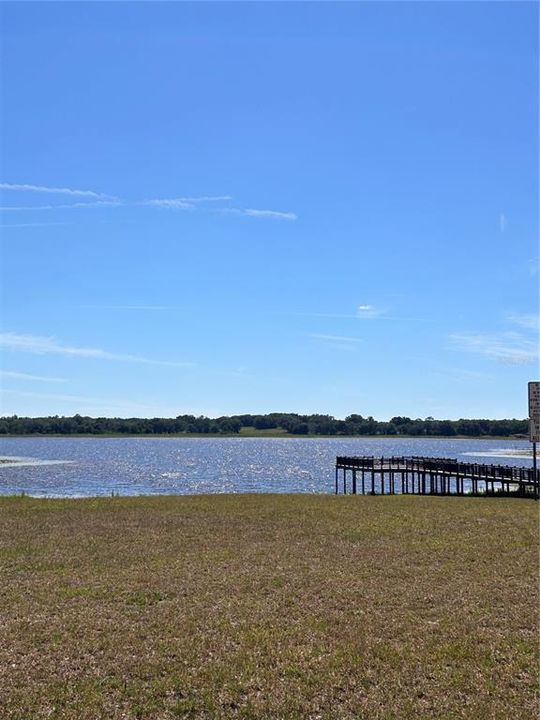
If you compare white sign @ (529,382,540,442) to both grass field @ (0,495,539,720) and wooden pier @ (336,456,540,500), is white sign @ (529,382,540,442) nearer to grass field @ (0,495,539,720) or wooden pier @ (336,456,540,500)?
wooden pier @ (336,456,540,500)

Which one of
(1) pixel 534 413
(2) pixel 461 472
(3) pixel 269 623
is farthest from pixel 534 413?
(3) pixel 269 623

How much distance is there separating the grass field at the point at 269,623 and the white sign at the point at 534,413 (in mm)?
15389

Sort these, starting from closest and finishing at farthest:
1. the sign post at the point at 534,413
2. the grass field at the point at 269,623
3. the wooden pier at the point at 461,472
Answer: the grass field at the point at 269,623 < the sign post at the point at 534,413 < the wooden pier at the point at 461,472

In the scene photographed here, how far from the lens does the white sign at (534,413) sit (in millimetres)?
33694

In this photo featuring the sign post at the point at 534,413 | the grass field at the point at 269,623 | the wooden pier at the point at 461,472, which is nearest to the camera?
the grass field at the point at 269,623

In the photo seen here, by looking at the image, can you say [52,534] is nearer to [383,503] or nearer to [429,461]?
[383,503]

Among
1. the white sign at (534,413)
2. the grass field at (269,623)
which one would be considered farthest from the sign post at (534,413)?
the grass field at (269,623)

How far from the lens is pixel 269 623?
10078mm

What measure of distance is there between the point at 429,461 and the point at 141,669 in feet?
145

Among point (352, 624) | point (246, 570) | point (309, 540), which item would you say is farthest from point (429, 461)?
point (352, 624)

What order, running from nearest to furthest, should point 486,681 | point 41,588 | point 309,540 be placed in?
point 486,681 → point 41,588 → point 309,540

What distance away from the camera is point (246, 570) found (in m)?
13.8

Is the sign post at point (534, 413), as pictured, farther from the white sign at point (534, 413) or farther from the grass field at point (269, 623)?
the grass field at point (269, 623)

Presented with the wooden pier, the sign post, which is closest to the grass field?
the sign post
